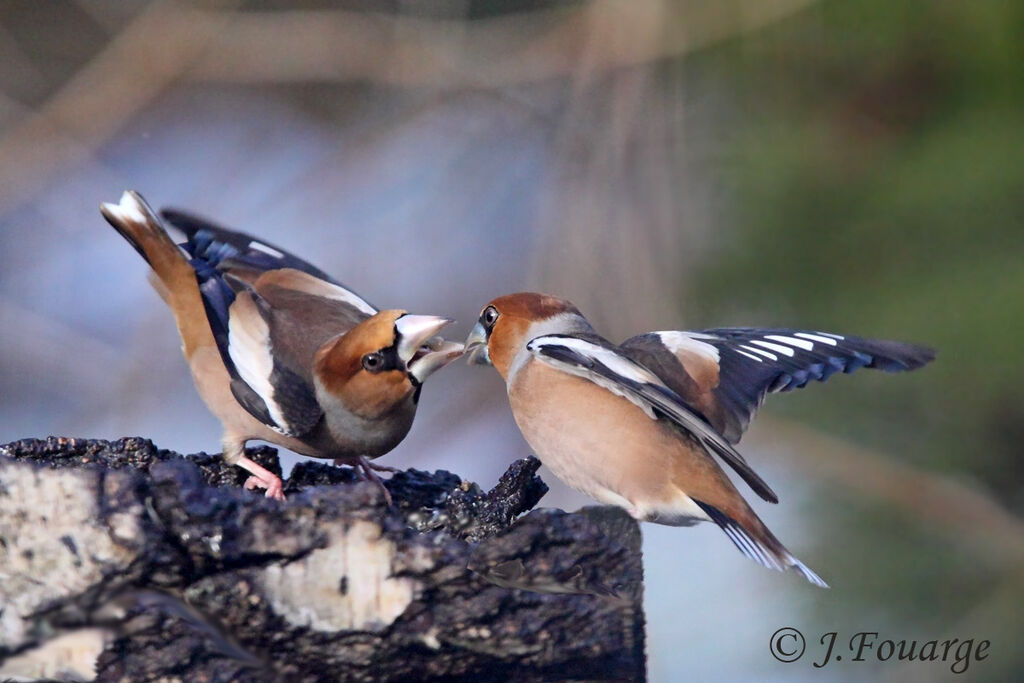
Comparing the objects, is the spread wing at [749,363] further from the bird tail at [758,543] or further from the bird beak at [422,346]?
the bird beak at [422,346]

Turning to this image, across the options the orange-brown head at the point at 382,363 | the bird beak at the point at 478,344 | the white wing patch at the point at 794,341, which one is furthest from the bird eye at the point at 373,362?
the white wing patch at the point at 794,341

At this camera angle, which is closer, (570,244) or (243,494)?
(243,494)

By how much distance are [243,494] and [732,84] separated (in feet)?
5.11

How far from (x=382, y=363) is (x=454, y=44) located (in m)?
1.13

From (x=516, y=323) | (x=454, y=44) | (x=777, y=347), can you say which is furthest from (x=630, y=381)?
(x=454, y=44)

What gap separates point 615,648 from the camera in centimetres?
105

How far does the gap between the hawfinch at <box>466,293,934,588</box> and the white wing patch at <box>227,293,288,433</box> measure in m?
0.30

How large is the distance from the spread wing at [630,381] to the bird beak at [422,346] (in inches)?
5.5

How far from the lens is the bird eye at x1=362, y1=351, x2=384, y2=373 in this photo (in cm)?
142

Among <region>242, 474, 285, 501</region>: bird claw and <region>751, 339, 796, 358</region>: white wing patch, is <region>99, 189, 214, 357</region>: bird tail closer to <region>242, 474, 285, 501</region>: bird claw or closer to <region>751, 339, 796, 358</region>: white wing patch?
<region>242, 474, 285, 501</region>: bird claw

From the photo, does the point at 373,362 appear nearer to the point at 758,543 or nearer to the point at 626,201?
the point at 758,543

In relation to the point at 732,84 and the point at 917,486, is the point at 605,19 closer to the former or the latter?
the point at 732,84

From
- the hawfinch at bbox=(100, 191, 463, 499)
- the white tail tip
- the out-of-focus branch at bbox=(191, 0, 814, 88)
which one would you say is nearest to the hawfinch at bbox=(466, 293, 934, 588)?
the hawfinch at bbox=(100, 191, 463, 499)

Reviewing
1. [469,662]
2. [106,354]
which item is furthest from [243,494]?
[106,354]
